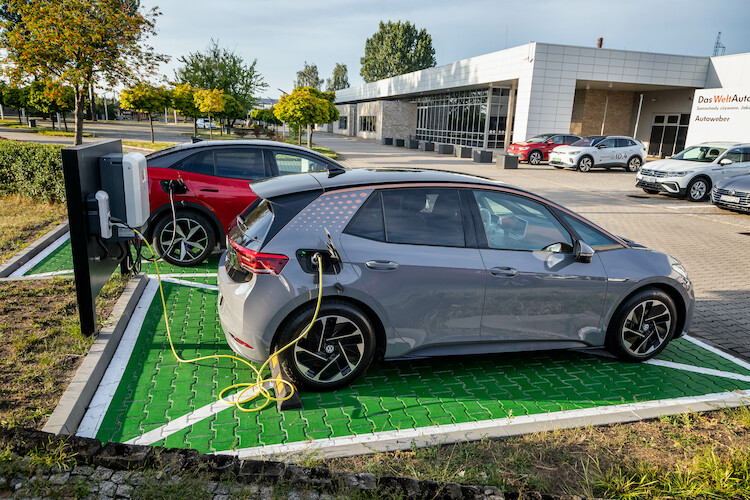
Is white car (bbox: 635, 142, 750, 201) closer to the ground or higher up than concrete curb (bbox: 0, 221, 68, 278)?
higher up

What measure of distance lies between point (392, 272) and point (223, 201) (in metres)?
3.84

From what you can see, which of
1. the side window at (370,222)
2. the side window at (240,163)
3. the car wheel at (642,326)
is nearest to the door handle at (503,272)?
the side window at (370,222)

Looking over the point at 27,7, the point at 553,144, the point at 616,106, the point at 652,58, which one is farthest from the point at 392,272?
the point at 616,106

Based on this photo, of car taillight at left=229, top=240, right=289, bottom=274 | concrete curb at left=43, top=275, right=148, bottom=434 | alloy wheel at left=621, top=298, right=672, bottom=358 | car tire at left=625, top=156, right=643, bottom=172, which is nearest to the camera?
concrete curb at left=43, top=275, right=148, bottom=434

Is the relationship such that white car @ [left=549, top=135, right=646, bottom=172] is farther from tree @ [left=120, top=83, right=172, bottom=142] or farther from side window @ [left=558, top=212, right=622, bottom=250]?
tree @ [left=120, top=83, right=172, bottom=142]

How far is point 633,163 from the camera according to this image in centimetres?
2581

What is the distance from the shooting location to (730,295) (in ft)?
23.4

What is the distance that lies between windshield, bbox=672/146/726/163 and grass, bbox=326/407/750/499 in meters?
15.7

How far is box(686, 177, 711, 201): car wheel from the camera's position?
16.1 metres

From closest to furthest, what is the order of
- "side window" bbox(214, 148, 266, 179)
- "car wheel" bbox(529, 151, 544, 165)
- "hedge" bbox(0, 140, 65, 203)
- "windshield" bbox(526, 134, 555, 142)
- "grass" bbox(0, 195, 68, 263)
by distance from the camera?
1. "side window" bbox(214, 148, 266, 179)
2. "grass" bbox(0, 195, 68, 263)
3. "hedge" bbox(0, 140, 65, 203)
4. "car wheel" bbox(529, 151, 544, 165)
5. "windshield" bbox(526, 134, 555, 142)

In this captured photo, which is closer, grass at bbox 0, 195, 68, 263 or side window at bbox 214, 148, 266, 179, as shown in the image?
side window at bbox 214, 148, 266, 179

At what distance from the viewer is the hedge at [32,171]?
10.3 metres

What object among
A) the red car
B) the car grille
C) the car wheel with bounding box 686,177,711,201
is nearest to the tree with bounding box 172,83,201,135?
the red car

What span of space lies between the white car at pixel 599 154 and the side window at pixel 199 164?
21108 millimetres
